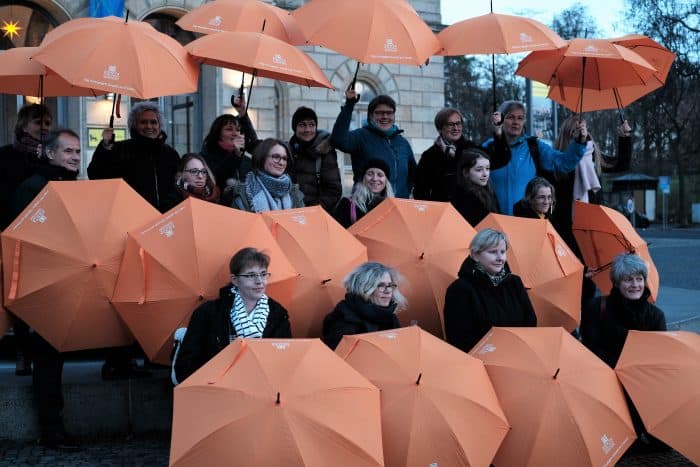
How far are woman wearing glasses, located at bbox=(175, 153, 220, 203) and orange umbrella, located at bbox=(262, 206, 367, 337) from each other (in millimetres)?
670

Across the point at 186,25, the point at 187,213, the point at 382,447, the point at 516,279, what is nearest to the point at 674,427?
the point at 516,279

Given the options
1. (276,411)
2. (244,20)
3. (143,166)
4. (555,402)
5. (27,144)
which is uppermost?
(244,20)

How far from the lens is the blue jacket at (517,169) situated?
866cm

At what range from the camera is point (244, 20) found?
8.36 metres

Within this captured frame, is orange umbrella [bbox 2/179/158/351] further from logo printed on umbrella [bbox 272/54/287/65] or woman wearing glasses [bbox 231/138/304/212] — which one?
logo printed on umbrella [bbox 272/54/287/65]

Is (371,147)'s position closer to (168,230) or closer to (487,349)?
(168,230)

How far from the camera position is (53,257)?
20.4ft

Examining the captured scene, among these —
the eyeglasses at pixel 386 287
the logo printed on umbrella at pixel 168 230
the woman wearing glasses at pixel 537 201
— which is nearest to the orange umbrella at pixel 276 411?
the eyeglasses at pixel 386 287

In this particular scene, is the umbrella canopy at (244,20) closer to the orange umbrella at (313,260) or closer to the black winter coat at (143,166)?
the black winter coat at (143,166)

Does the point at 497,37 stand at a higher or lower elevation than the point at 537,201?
higher

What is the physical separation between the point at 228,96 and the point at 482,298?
14164 mm

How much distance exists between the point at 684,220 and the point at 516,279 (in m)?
48.7

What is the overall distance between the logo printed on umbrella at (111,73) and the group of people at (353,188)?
18.7 inches

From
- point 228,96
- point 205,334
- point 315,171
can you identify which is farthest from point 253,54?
point 228,96
